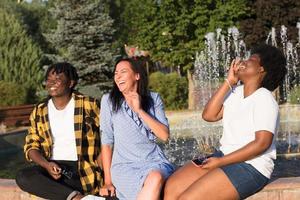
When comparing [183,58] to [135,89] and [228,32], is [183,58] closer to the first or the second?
[228,32]

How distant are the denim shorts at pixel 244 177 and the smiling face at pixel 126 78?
84 cm

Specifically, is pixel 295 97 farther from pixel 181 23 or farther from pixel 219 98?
pixel 219 98

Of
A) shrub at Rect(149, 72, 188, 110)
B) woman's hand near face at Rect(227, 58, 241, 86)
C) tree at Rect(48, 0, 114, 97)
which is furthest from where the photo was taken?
tree at Rect(48, 0, 114, 97)

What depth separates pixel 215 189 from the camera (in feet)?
11.6

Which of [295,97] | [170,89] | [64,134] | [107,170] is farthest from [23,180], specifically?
[170,89]

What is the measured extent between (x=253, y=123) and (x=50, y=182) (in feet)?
5.01

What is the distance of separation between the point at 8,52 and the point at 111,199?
17.7 metres

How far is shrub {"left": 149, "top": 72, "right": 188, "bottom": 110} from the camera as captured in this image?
1983 centimetres

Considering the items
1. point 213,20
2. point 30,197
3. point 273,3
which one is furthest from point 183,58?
point 30,197

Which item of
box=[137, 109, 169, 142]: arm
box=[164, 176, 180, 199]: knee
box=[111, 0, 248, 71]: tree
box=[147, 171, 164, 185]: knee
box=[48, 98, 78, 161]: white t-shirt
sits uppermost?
box=[111, 0, 248, 71]: tree

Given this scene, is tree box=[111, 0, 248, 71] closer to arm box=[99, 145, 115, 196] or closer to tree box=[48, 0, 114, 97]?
tree box=[48, 0, 114, 97]

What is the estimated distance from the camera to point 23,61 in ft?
67.8

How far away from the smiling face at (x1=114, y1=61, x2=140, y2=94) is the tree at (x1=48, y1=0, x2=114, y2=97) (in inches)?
643

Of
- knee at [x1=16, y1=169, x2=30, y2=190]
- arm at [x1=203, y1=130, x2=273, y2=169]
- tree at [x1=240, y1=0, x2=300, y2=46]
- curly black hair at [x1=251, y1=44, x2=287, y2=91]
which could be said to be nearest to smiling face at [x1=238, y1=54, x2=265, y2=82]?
curly black hair at [x1=251, y1=44, x2=287, y2=91]
